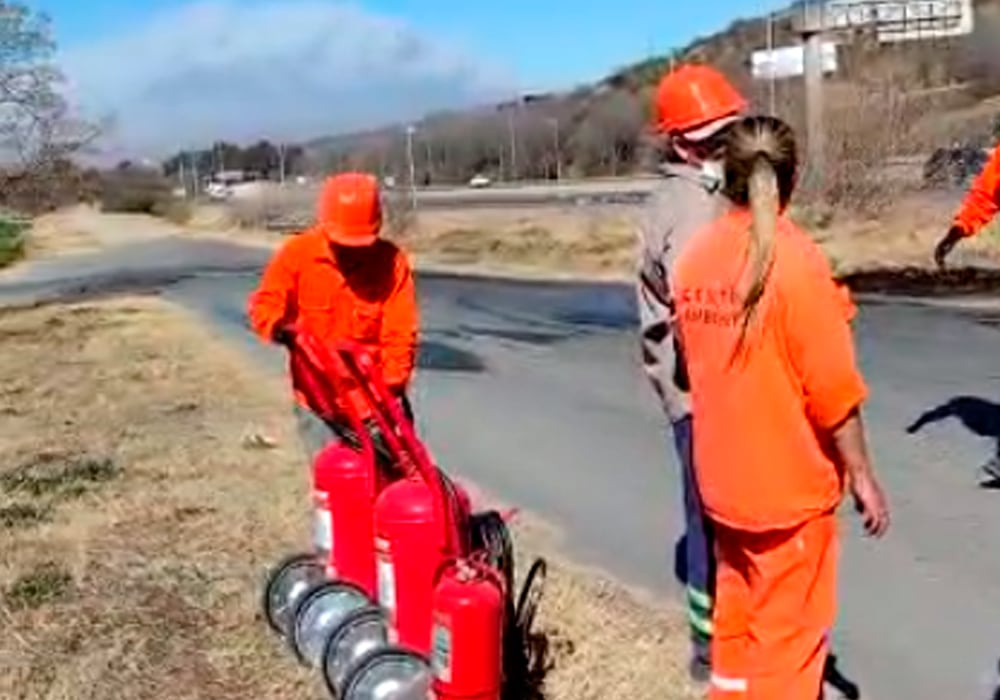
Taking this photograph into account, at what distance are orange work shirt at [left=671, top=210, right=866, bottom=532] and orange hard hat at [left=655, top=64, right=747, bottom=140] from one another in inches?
40.2

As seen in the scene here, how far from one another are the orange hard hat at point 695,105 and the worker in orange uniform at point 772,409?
86 cm

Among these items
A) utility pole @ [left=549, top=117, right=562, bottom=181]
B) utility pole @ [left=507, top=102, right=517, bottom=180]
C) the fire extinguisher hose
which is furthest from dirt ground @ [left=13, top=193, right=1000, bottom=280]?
utility pole @ [left=507, top=102, right=517, bottom=180]

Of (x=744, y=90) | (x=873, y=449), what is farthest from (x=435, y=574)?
(x=744, y=90)

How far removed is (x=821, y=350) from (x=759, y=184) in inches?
17.7

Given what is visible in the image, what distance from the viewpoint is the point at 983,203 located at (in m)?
7.83

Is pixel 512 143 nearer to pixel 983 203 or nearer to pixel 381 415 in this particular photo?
pixel 983 203

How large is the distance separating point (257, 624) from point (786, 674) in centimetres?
292

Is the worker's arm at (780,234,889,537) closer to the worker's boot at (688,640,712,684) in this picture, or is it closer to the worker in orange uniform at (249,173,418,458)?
the worker's boot at (688,640,712,684)

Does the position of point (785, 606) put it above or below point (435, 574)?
above

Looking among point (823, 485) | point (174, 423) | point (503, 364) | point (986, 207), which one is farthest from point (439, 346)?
point (823, 485)

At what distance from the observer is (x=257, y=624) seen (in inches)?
249

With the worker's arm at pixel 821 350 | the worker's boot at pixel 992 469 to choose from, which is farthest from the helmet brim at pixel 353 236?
the worker's boot at pixel 992 469

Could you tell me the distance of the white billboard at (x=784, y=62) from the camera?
38188mm

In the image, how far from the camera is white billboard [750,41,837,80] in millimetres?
38188
